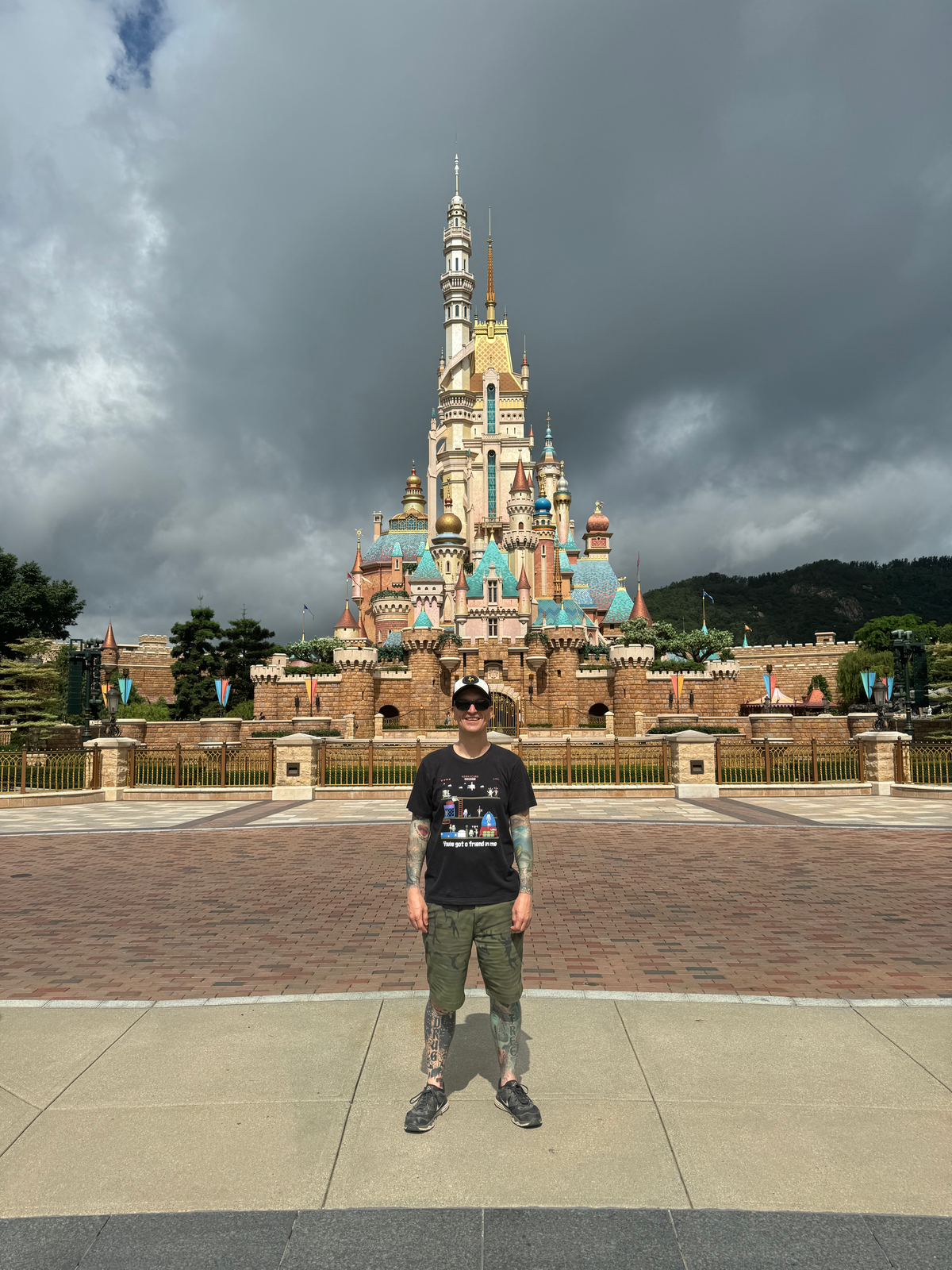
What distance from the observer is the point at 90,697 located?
3341 cm

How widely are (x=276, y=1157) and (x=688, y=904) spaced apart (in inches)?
232

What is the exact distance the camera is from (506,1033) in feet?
12.7

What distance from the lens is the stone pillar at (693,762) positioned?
20141 mm

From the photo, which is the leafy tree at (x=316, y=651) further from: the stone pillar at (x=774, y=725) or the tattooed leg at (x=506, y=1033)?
the tattooed leg at (x=506, y=1033)

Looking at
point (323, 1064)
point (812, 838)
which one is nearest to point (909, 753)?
point (812, 838)

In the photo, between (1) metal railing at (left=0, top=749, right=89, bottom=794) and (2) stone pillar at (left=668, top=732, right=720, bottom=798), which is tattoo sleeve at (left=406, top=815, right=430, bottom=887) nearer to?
(2) stone pillar at (left=668, top=732, right=720, bottom=798)

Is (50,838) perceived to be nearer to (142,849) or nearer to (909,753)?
(142,849)

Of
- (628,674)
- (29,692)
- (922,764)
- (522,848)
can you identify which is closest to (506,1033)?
(522,848)

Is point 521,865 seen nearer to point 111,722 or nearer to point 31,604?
point 111,722

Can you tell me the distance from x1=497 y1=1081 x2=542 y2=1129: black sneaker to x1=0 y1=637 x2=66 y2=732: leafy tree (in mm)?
31902

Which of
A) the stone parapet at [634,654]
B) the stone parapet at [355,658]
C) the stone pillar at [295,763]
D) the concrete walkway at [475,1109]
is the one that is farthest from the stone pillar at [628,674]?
the concrete walkway at [475,1109]

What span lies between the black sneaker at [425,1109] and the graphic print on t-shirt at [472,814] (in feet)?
3.85

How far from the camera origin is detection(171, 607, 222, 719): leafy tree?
49438 mm

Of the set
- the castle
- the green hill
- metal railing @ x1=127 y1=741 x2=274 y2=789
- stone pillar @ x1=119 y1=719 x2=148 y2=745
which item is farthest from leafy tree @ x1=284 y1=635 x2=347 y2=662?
the green hill
